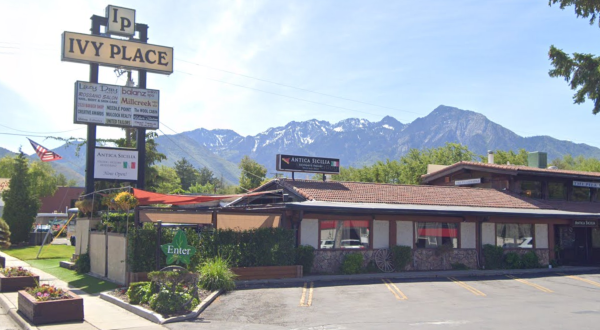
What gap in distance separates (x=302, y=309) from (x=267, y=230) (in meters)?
6.17

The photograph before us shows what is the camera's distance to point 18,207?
40.2 meters

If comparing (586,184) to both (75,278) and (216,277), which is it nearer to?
(216,277)

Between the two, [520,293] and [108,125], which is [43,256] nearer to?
[108,125]

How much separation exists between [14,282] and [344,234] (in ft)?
43.5

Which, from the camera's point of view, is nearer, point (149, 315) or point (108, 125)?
point (149, 315)

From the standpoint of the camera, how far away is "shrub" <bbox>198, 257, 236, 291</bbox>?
1762cm

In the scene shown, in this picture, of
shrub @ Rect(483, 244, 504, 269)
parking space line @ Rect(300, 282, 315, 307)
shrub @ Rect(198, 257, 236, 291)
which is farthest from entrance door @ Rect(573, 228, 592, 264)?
shrub @ Rect(198, 257, 236, 291)

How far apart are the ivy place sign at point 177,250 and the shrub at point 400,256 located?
10842 mm

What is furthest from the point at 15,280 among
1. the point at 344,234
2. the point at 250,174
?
the point at 250,174

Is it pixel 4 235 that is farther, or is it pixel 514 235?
pixel 4 235

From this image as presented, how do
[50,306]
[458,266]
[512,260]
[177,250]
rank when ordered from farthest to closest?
[512,260] < [458,266] < [177,250] < [50,306]

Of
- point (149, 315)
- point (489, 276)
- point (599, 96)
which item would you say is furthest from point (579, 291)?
point (149, 315)

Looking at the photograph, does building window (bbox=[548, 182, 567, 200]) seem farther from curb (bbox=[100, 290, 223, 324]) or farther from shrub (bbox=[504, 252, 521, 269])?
curb (bbox=[100, 290, 223, 324])

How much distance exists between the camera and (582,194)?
32.7m
